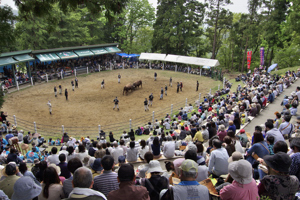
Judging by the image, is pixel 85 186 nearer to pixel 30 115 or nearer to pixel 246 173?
pixel 246 173

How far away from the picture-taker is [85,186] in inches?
139

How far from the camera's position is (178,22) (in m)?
40.9

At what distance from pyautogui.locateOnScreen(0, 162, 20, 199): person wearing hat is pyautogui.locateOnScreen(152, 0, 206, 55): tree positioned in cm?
3808

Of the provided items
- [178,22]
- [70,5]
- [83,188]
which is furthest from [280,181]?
[178,22]

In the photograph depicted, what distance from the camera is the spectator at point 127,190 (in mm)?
3582

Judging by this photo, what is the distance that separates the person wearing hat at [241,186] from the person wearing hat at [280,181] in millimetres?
479

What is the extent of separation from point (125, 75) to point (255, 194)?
30.5 meters

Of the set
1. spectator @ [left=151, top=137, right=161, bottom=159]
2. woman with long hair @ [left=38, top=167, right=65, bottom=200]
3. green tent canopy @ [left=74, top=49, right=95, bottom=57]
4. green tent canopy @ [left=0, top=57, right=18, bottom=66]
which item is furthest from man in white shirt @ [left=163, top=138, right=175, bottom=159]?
green tent canopy @ [left=74, top=49, right=95, bottom=57]

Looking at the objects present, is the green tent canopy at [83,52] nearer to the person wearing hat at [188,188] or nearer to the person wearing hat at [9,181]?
the person wearing hat at [9,181]

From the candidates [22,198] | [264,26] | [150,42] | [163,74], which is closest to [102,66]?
[163,74]

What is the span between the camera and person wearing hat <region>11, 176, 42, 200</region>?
3.93m

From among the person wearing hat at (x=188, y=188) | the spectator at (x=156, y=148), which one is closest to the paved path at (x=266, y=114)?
the spectator at (x=156, y=148)

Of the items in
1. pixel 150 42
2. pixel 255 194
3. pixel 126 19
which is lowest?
pixel 255 194

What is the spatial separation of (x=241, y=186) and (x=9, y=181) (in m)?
4.64
